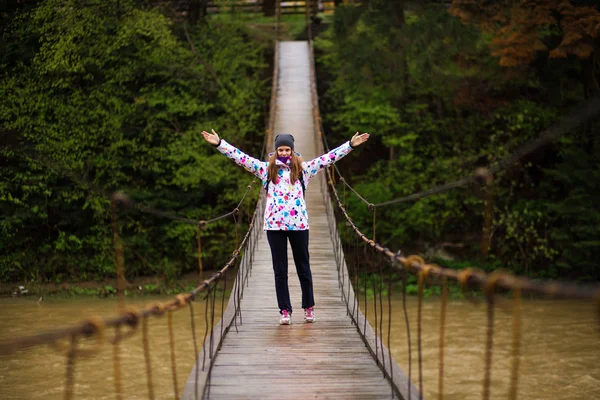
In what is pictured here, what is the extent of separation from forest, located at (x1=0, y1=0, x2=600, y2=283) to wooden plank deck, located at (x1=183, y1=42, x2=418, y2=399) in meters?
5.81

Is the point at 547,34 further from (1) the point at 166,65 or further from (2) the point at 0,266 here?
(2) the point at 0,266

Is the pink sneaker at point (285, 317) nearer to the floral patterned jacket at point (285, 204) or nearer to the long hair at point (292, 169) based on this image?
the floral patterned jacket at point (285, 204)

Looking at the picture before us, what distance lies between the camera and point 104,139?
1198 centimetres

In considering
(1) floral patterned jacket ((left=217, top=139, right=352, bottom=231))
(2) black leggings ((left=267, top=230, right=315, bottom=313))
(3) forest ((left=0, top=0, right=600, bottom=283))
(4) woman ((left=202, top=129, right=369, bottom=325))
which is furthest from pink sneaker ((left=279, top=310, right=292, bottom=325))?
(3) forest ((left=0, top=0, right=600, bottom=283))

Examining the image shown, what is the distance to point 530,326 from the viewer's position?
30.8ft

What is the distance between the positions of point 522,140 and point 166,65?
18.3 ft

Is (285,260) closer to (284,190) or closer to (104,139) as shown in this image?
(284,190)

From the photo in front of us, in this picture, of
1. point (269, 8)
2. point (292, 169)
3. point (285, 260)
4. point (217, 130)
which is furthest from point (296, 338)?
point (269, 8)

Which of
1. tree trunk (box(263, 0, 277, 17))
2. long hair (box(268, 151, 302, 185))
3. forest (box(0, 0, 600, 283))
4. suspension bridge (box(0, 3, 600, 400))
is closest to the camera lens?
suspension bridge (box(0, 3, 600, 400))

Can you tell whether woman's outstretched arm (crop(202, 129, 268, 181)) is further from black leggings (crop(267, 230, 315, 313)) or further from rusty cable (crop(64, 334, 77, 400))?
rusty cable (crop(64, 334, 77, 400))

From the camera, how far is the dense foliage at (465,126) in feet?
35.6

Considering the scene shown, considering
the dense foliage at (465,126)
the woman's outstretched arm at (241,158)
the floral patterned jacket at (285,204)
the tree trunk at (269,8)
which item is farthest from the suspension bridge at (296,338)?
the tree trunk at (269,8)

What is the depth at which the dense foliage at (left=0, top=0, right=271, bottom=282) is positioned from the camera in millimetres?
11531

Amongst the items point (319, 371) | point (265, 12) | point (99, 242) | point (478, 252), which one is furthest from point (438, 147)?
point (319, 371)
